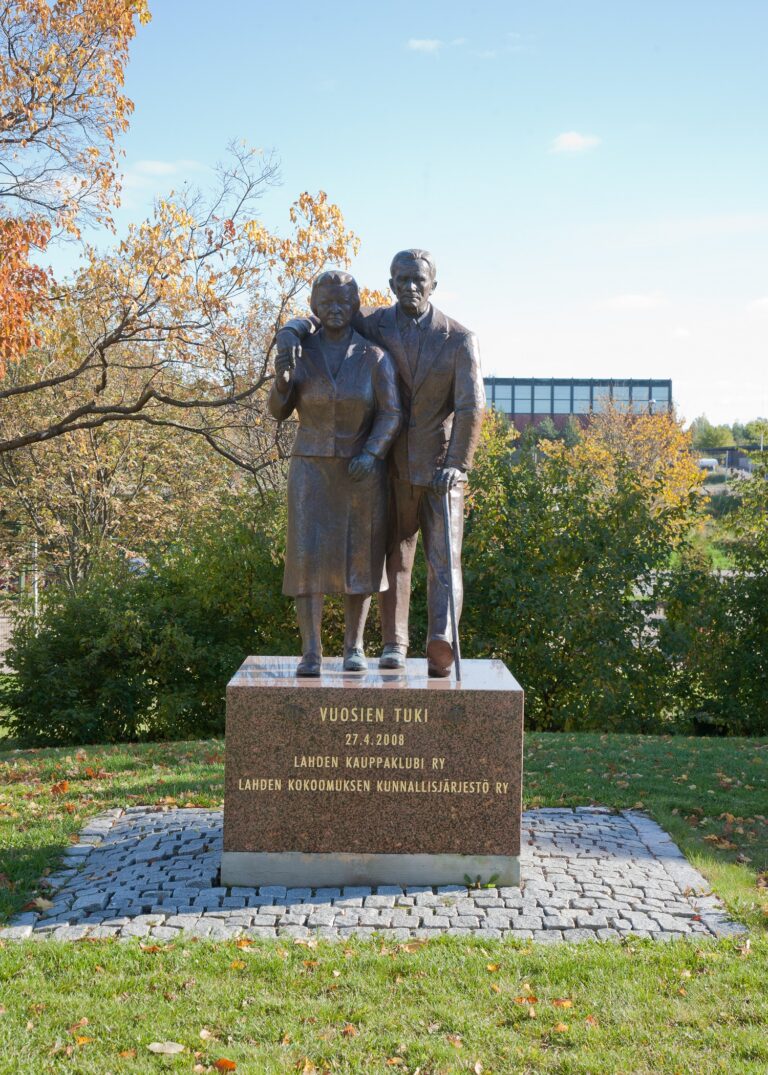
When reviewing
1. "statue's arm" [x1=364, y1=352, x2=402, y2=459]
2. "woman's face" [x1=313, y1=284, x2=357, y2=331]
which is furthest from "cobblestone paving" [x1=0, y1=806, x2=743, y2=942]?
"woman's face" [x1=313, y1=284, x2=357, y2=331]

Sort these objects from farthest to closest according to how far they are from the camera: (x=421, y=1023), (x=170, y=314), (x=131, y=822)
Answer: (x=170, y=314)
(x=131, y=822)
(x=421, y=1023)

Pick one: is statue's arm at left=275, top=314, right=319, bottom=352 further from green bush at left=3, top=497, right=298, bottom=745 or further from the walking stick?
green bush at left=3, top=497, right=298, bottom=745

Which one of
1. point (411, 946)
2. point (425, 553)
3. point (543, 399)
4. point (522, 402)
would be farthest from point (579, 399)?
point (411, 946)

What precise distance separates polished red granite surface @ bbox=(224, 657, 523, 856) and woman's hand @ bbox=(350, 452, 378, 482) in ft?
3.76

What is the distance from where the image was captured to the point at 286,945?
15.7 ft

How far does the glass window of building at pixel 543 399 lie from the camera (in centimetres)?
6394

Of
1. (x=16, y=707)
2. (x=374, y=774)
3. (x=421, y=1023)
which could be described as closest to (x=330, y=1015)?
(x=421, y=1023)

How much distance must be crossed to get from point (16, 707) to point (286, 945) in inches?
355

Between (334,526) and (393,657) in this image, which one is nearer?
(334,526)

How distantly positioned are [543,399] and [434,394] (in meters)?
59.2

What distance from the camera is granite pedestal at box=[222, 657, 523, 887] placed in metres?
5.57

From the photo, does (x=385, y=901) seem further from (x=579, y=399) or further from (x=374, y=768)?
(x=579, y=399)

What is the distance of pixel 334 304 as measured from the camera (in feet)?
19.7

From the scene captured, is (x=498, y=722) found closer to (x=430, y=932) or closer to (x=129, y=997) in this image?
(x=430, y=932)
